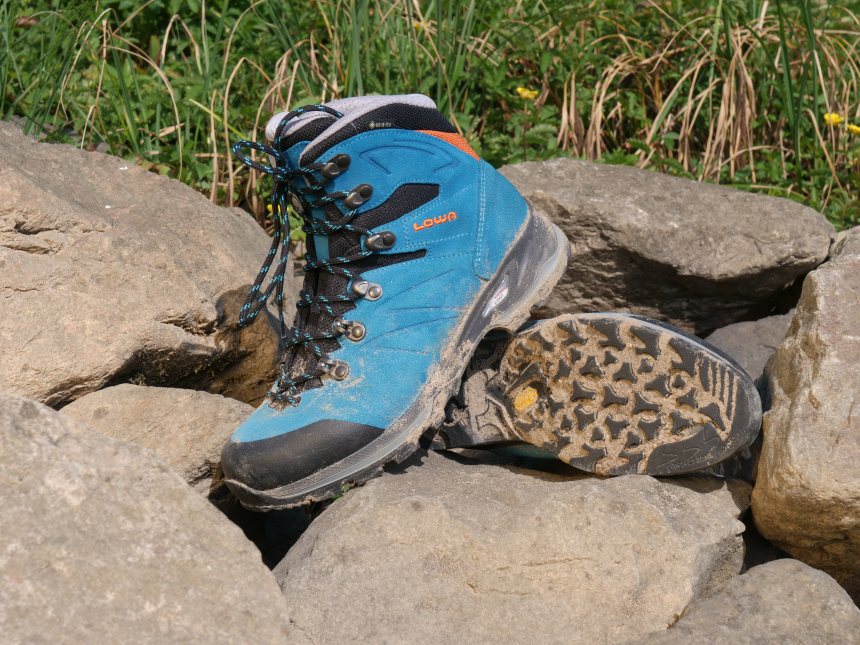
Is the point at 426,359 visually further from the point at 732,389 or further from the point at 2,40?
the point at 2,40

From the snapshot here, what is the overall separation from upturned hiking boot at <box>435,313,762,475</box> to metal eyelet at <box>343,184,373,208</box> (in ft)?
1.55

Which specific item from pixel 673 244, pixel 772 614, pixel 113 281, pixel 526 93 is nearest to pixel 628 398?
pixel 772 614

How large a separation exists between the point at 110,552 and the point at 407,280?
93 cm

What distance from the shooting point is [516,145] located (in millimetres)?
3689

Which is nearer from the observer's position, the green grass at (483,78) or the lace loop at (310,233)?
the lace loop at (310,233)

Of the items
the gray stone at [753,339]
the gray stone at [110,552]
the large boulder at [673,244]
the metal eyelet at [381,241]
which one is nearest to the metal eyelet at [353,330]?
the metal eyelet at [381,241]

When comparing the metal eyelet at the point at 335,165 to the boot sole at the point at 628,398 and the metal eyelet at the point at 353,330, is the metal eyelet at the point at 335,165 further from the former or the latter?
the boot sole at the point at 628,398

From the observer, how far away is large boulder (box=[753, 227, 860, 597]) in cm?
197

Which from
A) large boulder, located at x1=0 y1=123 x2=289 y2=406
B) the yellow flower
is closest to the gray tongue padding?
large boulder, located at x1=0 y1=123 x2=289 y2=406

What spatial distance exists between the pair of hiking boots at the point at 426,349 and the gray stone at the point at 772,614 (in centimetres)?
29

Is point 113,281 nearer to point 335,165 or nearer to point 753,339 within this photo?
point 335,165

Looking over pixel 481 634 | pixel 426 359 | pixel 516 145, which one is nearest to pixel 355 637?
pixel 481 634

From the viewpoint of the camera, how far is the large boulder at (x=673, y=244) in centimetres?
276

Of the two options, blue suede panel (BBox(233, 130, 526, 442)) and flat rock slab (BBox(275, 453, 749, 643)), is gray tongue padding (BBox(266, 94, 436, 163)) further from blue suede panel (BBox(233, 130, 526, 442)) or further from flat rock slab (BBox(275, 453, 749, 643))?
flat rock slab (BBox(275, 453, 749, 643))
